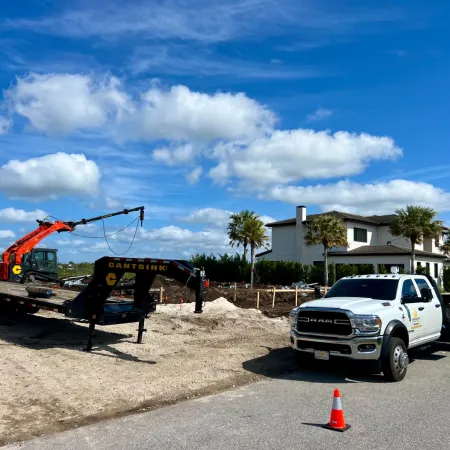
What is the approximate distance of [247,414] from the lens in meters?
6.82

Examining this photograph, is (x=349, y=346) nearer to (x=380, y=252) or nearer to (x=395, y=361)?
(x=395, y=361)

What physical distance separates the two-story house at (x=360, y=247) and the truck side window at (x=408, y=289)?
3554 centimetres

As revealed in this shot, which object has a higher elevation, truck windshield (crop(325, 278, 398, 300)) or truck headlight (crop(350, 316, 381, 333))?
truck windshield (crop(325, 278, 398, 300))

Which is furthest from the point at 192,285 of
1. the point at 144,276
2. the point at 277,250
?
the point at 277,250

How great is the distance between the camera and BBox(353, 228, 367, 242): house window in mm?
50409

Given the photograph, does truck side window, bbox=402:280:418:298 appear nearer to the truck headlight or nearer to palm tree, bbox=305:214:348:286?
the truck headlight

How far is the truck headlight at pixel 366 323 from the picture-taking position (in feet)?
28.9

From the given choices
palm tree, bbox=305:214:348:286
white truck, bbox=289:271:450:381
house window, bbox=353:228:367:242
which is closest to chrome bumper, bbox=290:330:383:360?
white truck, bbox=289:271:450:381

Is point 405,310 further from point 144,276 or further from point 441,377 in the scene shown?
point 144,276

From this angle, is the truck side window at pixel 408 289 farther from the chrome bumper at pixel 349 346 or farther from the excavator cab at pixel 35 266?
the excavator cab at pixel 35 266

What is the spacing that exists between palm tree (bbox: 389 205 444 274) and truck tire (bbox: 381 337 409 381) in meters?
34.2

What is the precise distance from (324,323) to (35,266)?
16.8m

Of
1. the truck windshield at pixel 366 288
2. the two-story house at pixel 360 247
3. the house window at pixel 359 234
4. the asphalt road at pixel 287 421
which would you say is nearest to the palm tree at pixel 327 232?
the two-story house at pixel 360 247

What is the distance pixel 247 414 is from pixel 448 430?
2.56 meters
